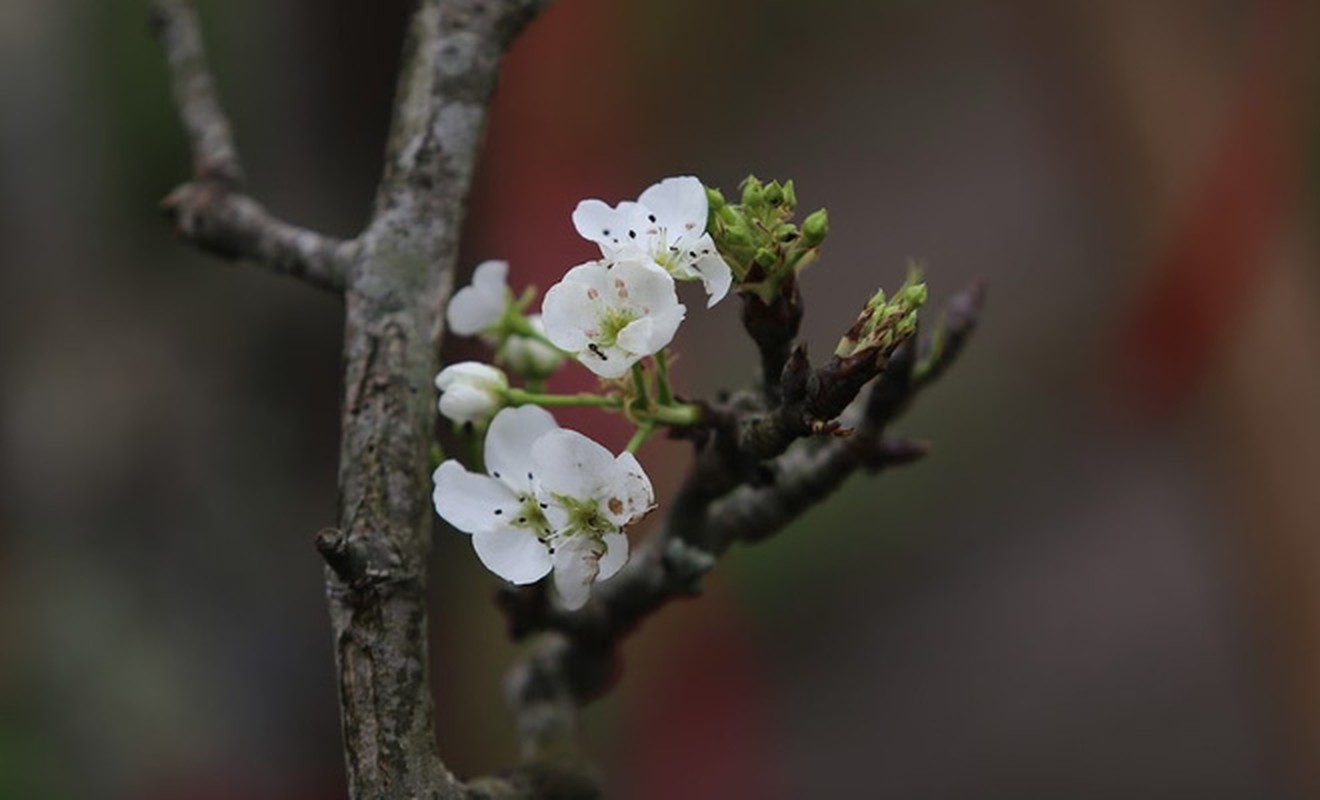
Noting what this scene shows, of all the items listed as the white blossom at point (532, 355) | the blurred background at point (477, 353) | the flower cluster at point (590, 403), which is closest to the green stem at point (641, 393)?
the flower cluster at point (590, 403)

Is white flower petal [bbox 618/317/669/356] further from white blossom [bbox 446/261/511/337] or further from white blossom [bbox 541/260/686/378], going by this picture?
white blossom [bbox 446/261/511/337]

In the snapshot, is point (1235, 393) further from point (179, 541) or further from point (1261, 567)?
point (179, 541)

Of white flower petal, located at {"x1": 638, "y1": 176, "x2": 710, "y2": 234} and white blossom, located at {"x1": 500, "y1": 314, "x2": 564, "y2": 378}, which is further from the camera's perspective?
white blossom, located at {"x1": 500, "y1": 314, "x2": 564, "y2": 378}

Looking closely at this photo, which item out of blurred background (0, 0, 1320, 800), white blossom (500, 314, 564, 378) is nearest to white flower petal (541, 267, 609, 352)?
white blossom (500, 314, 564, 378)

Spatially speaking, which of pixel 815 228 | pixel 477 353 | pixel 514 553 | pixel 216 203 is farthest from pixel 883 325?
pixel 477 353

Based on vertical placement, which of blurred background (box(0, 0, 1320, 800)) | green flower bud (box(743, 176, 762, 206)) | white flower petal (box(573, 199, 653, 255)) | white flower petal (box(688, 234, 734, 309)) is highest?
blurred background (box(0, 0, 1320, 800))

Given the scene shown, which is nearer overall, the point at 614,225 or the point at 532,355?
the point at 614,225

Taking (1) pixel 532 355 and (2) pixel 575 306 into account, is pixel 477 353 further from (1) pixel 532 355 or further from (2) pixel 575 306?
(2) pixel 575 306
